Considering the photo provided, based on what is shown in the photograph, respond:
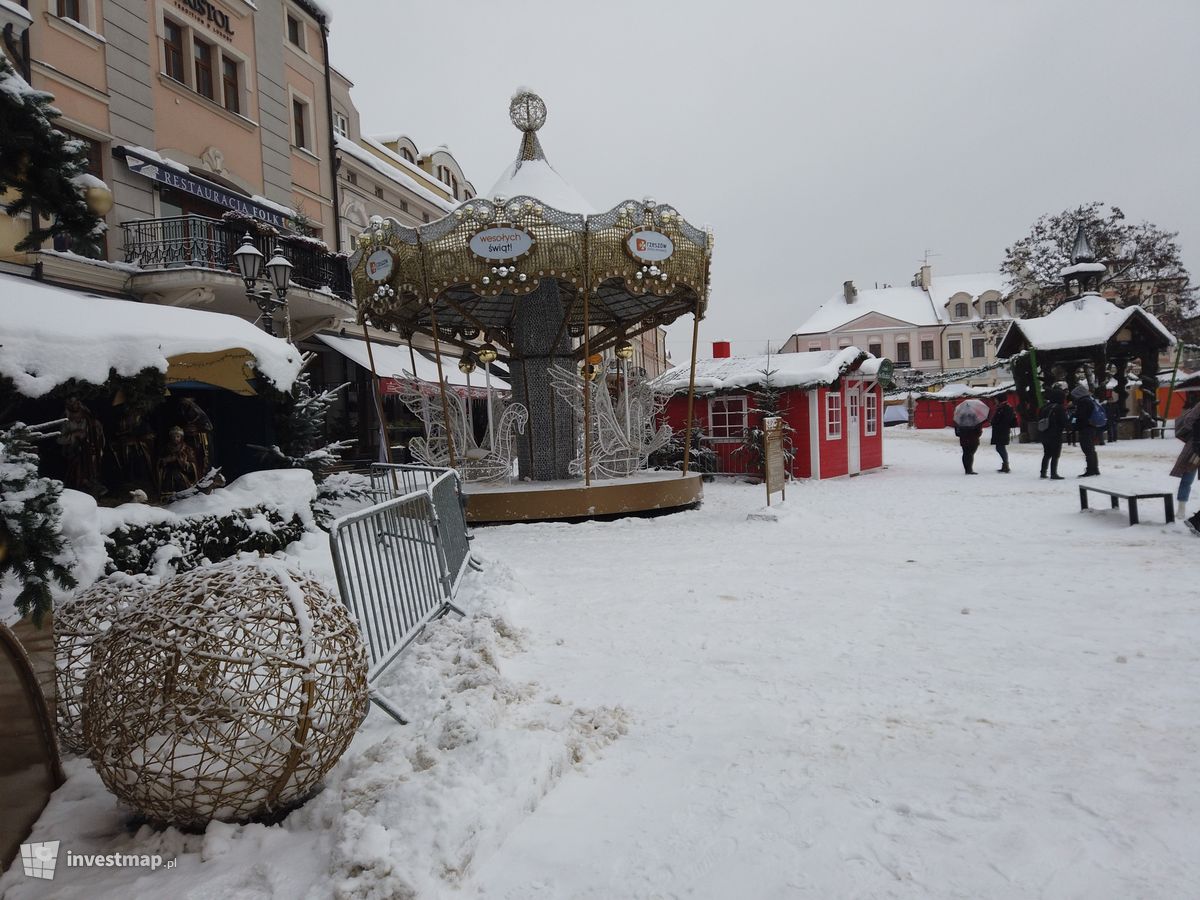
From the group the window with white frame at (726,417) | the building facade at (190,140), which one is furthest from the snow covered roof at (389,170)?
the window with white frame at (726,417)

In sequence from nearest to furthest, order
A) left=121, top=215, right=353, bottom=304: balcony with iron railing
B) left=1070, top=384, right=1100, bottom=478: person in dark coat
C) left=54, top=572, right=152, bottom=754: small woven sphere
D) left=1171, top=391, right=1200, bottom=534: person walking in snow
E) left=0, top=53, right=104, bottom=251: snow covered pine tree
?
1. left=0, top=53, right=104, bottom=251: snow covered pine tree
2. left=54, top=572, right=152, bottom=754: small woven sphere
3. left=1171, top=391, right=1200, bottom=534: person walking in snow
4. left=1070, top=384, right=1100, bottom=478: person in dark coat
5. left=121, top=215, right=353, bottom=304: balcony with iron railing

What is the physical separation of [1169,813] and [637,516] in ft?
27.8

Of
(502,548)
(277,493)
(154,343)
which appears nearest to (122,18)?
(154,343)

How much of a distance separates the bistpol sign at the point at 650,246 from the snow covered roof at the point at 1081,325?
2240cm

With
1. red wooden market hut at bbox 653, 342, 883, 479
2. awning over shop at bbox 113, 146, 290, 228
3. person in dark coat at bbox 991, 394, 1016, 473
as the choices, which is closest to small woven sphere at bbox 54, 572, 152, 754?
red wooden market hut at bbox 653, 342, 883, 479

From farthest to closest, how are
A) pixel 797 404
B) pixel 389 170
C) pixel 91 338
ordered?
pixel 389 170 → pixel 797 404 → pixel 91 338

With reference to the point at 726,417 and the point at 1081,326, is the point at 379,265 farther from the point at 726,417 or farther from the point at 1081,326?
the point at 1081,326

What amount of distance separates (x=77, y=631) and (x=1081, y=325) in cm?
3151

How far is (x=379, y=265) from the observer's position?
11.0 meters

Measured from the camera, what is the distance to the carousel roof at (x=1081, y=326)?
25.3 m

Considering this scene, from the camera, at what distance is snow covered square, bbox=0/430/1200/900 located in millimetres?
2416

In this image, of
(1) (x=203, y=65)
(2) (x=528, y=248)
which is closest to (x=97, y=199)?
(2) (x=528, y=248)

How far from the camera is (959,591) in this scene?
613 centimetres

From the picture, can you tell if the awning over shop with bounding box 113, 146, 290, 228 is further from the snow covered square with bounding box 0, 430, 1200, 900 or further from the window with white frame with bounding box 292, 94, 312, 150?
the snow covered square with bounding box 0, 430, 1200, 900
